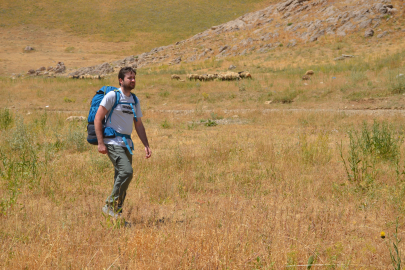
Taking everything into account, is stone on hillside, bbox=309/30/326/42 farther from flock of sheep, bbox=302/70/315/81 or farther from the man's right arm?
the man's right arm

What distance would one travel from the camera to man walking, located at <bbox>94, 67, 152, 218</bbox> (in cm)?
363

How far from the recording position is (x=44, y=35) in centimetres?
6112

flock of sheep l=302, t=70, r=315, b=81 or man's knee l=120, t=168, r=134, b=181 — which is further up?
flock of sheep l=302, t=70, r=315, b=81

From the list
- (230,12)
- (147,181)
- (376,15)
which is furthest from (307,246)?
(230,12)

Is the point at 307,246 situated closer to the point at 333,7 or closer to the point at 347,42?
the point at 347,42

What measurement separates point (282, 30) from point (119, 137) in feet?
108

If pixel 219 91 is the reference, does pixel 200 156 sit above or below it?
below

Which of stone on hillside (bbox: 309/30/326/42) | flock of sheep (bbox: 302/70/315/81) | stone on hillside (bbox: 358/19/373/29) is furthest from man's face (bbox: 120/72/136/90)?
stone on hillside (bbox: 358/19/373/29)

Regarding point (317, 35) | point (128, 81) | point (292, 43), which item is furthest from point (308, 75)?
point (128, 81)

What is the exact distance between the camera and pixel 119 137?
3.77m

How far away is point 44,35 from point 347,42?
5477 cm

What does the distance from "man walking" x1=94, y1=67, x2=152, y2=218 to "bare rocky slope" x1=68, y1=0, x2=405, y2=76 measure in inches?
1093

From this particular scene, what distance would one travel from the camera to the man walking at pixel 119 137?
11.9 ft

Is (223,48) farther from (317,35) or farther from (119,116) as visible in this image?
(119,116)
